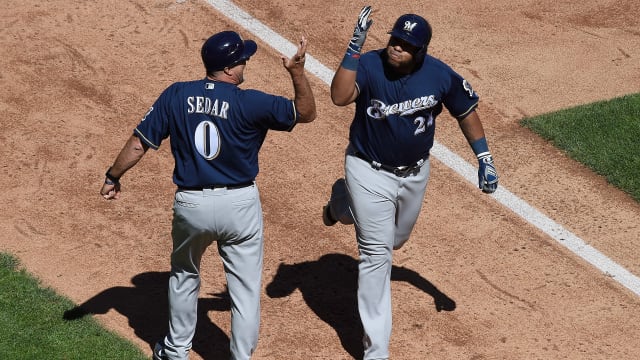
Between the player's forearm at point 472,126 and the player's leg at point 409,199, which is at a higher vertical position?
the player's forearm at point 472,126

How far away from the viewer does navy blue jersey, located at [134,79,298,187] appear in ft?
22.4

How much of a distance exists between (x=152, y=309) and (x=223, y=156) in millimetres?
1715

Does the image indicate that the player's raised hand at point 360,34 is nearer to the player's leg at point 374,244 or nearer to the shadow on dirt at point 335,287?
the player's leg at point 374,244

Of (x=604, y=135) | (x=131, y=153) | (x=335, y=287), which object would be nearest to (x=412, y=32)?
(x=131, y=153)

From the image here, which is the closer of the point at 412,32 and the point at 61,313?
the point at 412,32

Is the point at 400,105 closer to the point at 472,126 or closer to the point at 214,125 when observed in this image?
the point at 472,126

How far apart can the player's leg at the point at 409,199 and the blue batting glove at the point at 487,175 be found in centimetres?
36

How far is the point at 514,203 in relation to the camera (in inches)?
375

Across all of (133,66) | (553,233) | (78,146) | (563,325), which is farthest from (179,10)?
(563,325)

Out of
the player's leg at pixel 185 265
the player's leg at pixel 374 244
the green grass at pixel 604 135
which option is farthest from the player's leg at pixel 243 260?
the green grass at pixel 604 135

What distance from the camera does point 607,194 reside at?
970 centimetres

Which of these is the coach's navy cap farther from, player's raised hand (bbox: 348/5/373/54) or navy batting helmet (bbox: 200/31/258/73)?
navy batting helmet (bbox: 200/31/258/73)

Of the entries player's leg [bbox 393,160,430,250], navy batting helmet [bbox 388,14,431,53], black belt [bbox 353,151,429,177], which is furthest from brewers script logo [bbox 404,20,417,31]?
player's leg [bbox 393,160,430,250]

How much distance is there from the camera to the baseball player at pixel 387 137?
23.9 feet
